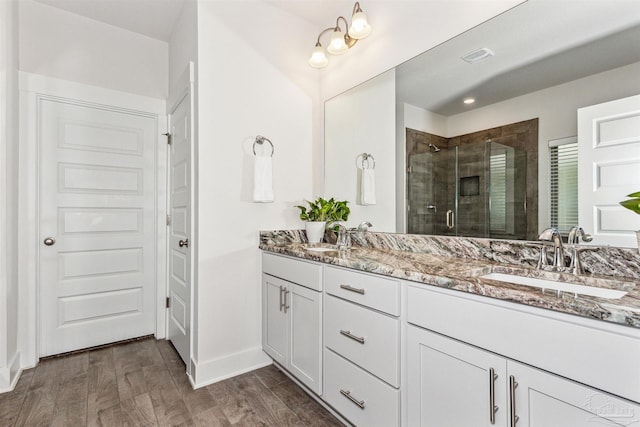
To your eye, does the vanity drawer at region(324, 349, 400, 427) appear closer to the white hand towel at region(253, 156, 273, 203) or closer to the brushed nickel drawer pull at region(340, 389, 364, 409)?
the brushed nickel drawer pull at region(340, 389, 364, 409)

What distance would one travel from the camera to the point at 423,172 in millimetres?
1898

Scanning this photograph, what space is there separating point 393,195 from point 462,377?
4.00 feet

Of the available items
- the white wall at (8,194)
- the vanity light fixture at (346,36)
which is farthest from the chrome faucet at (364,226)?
the white wall at (8,194)

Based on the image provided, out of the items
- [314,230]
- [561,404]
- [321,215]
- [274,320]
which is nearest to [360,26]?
[321,215]

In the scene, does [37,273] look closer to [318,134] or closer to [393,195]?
[318,134]

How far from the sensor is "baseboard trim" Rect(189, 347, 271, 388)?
1.99 metres

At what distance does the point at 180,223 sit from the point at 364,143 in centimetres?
152

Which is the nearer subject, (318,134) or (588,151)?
(588,151)

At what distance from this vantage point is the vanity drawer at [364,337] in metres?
1.27

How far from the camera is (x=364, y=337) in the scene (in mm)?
1400

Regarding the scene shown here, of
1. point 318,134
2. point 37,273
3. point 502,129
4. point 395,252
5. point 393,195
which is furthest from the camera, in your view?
point 318,134

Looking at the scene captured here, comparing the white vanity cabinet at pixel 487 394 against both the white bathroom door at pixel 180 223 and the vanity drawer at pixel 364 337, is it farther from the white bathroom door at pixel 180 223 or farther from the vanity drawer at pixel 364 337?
the white bathroom door at pixel 180 223

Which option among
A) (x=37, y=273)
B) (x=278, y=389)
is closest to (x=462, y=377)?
(x=278, y=389)

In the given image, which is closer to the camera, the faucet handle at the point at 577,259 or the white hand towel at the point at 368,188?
the faucet handle at the point at 577,259
